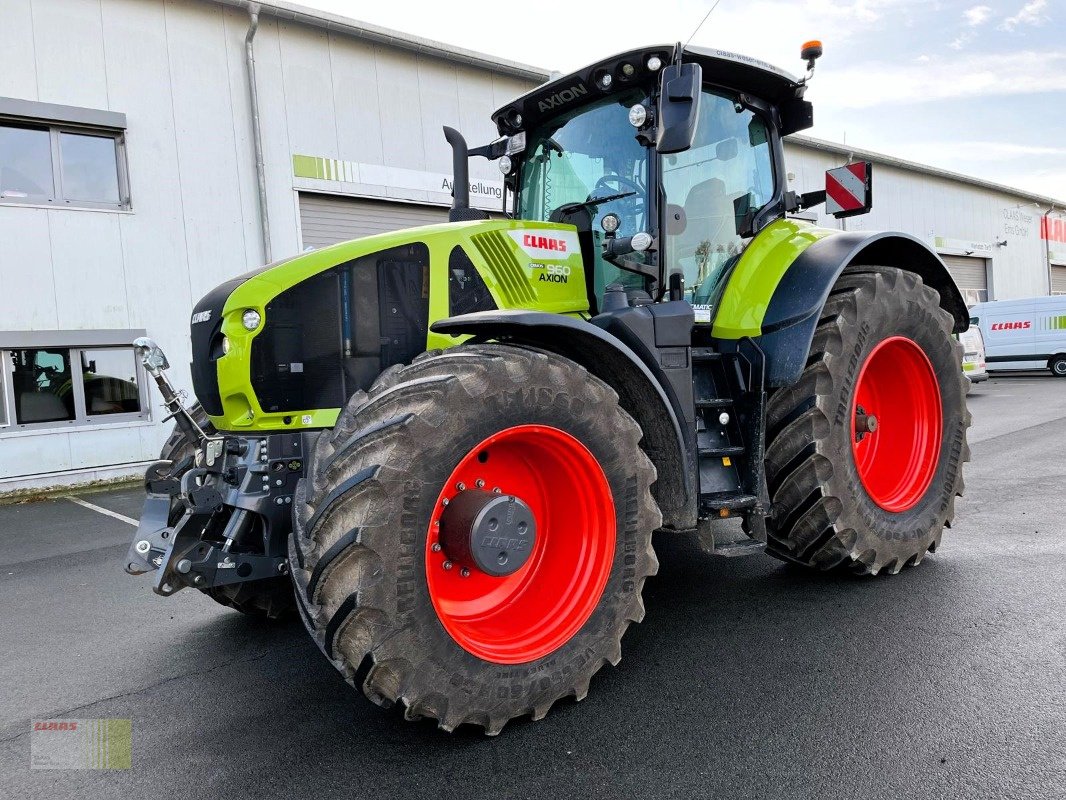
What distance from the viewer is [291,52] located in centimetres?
1137

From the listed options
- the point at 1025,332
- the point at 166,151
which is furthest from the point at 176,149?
the point at 1025,332

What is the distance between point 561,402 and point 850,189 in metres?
2.62

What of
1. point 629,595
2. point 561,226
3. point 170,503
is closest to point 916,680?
point 629,595

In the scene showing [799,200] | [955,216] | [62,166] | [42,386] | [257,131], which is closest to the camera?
[799,200]

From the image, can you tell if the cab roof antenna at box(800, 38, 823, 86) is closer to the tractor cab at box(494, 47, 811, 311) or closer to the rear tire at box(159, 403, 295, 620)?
the tractor cab at box(494, 47, 811, 311)

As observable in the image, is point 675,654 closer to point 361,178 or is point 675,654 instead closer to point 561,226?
point 561,226

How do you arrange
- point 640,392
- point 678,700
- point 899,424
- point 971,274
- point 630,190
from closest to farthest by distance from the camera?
point 678,700
point 640,392
point 630,190
point 899,424
point 971,274

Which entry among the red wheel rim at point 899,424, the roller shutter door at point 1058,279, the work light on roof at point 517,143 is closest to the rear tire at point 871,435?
the red wheel rim at point 899,424

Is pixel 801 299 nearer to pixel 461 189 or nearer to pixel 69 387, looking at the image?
pixel 461 189

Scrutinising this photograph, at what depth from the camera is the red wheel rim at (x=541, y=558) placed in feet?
9.01

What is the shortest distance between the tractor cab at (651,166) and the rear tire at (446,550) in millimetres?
1036

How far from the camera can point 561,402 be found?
8.85 ft

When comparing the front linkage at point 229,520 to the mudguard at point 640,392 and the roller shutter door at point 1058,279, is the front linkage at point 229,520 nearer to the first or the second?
the mudguard at point 640,392

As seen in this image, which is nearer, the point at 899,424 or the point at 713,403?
the point at 713,403
